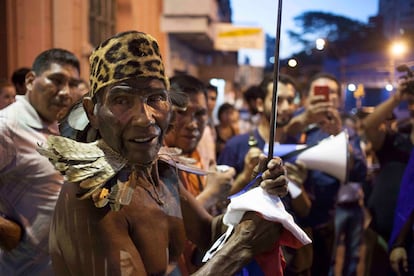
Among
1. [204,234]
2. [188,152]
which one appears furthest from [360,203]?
[204,234]

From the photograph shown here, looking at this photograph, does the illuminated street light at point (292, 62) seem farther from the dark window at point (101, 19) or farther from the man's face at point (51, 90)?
the dark window at point (101, 19)

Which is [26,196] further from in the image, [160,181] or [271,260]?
[271,260]

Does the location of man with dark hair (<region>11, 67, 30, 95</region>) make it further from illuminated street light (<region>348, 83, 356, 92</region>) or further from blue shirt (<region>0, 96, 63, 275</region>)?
illuminated street light (<region>348, 83, 356, 92</region>)

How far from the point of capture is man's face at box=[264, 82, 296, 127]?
4.36 meters

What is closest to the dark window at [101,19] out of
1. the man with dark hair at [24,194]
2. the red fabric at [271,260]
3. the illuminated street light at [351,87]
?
the illuminated street light at [351,87]

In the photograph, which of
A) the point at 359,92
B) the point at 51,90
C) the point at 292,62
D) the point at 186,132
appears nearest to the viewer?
the point at 292,62

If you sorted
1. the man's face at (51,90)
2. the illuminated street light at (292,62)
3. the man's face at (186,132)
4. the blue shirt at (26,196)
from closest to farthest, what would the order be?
the illuminated street light at (292,62), the blue shirt at (26,196), the man's face at (51,90), the man's face at (186,132)

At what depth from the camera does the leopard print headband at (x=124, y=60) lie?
1.88m

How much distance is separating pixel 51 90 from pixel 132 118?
67.4 inches

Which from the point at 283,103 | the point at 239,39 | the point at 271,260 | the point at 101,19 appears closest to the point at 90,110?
the point at 271,260

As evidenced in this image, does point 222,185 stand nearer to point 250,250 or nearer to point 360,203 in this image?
point 250,250

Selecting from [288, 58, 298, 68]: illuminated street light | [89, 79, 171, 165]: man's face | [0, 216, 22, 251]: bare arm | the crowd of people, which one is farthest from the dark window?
[89, 79, 171, 165]: man's face

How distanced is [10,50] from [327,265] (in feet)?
12.7

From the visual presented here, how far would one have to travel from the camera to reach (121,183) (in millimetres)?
1893
